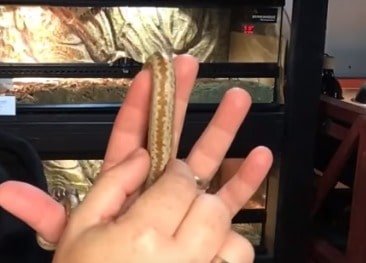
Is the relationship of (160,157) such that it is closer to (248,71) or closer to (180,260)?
(180,260)

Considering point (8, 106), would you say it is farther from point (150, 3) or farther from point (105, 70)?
point (150, 3)

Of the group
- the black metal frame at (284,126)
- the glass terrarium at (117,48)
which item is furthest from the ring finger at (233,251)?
the glass terrarium at (117,48)

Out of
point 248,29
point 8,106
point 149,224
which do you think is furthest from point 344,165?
point 149,224

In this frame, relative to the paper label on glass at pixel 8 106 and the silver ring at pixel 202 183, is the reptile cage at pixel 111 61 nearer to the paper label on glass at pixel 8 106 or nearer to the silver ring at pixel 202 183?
the paper label on glass at pixel 8 106

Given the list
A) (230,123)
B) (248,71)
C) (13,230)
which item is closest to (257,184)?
(230,123)

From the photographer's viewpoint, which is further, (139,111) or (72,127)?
(72,127)
